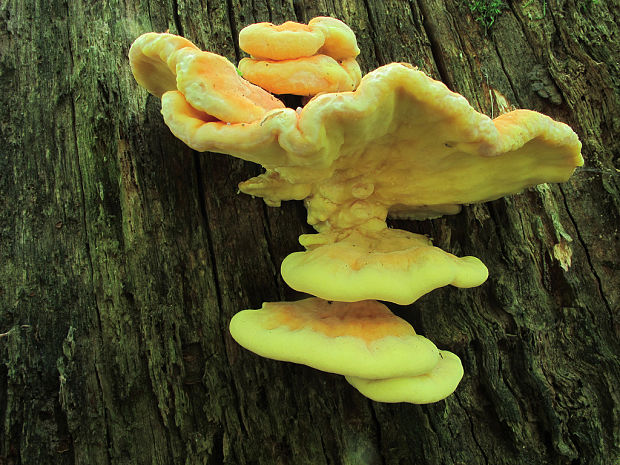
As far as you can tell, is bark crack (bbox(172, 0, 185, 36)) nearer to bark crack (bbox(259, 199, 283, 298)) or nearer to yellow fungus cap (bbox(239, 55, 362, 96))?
yellow fungus cap (bbox(239, 55, 362, 96))

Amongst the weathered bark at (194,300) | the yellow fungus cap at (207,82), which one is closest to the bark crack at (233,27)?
the weathered bark at (194,300)

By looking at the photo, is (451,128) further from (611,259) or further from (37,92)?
(37,92)

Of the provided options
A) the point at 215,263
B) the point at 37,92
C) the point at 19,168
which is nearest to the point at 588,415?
the point at 215,263

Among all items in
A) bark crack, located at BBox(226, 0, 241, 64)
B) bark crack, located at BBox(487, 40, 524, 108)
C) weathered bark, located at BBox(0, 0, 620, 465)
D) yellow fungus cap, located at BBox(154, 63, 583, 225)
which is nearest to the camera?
yellow fungus cap, located at BBox(154, 63, 583, 225)

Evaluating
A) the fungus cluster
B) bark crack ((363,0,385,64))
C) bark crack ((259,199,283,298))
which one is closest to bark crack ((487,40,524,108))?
bark crack ((363,0,385,64))

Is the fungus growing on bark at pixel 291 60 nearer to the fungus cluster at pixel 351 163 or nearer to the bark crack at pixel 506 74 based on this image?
the fungus cluster at pixel 351 163

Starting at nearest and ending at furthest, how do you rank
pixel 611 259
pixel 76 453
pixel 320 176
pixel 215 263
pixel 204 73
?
pixel 204 73 → pixel 320 176 → pixel 76 453 → pixel 215 263 → pixel 611 259
